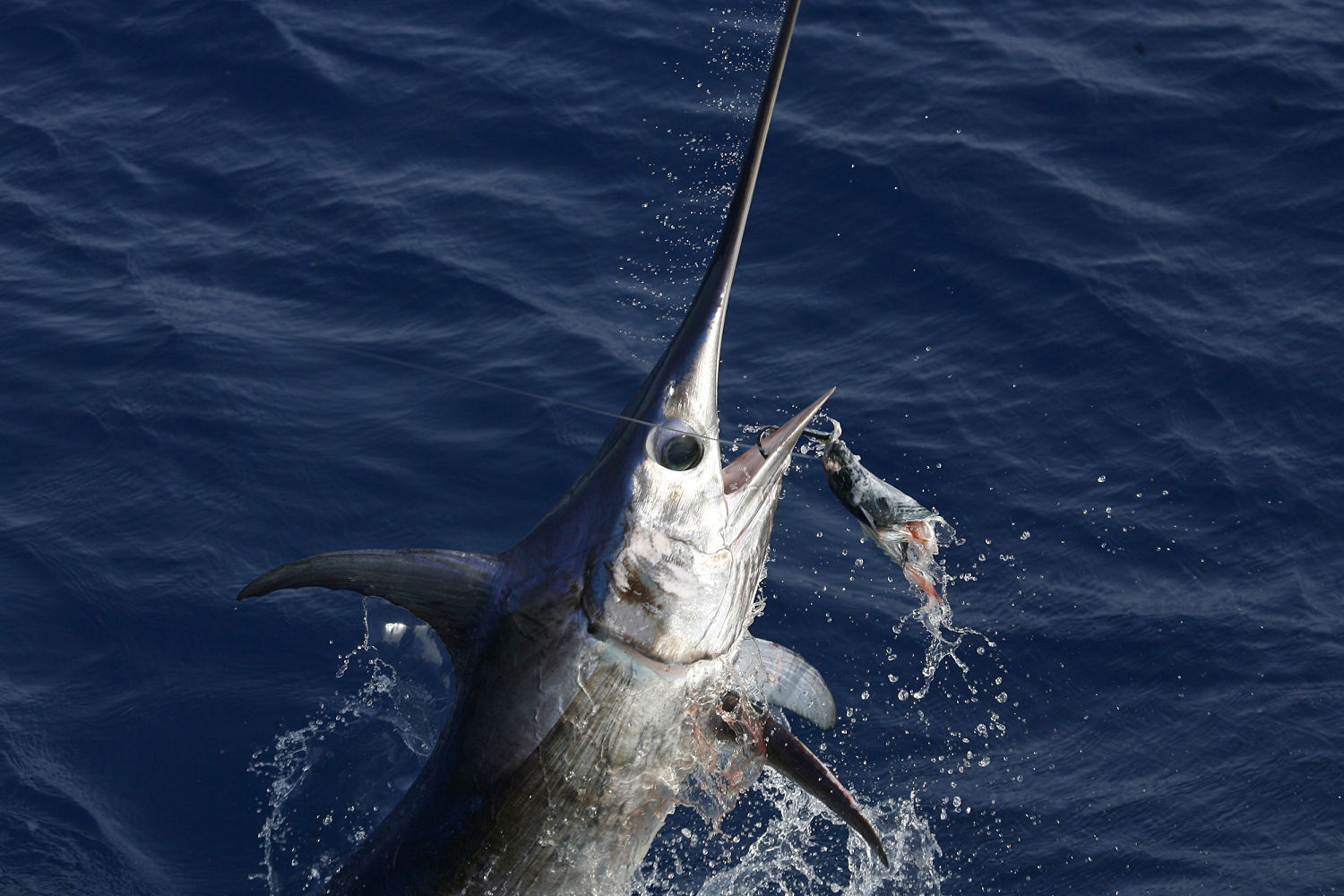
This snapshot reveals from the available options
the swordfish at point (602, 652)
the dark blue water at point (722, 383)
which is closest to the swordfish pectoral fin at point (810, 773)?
the swordfish at point (602, 652)

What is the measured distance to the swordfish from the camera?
4238mm

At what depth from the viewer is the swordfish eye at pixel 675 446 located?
423 cm

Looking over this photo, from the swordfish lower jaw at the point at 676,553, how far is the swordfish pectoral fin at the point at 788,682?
3.19ft

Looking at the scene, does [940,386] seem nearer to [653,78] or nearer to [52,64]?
[653,78]

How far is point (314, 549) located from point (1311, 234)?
7.05m

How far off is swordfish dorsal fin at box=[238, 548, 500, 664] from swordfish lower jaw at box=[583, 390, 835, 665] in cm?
43

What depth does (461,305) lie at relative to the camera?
9484 mm

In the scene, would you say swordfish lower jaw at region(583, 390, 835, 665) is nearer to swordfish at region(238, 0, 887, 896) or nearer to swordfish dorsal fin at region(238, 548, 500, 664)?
swordfish at region(238, 0, 887, 896)

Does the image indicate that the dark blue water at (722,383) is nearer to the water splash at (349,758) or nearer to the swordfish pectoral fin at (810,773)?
the water splash at (349,758)

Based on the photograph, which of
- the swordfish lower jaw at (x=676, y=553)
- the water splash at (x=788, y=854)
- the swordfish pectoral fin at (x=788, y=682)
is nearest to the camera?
the swordfish lower jaw at (x=676, y=553)

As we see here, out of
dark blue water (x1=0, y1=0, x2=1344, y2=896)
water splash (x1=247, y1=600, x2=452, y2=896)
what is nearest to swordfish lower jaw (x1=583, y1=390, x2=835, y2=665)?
dark blue water (x1=0, y1=0, x2=1344, y2=896)

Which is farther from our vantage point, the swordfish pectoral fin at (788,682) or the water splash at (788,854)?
the water splash at (788,854)

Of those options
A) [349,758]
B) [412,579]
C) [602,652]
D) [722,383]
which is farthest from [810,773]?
[722,383]

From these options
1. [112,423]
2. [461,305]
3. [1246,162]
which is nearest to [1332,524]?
[1246,162]
